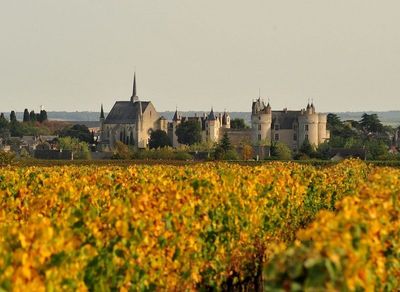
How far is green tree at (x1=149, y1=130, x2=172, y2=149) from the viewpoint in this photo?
160125 millimetres

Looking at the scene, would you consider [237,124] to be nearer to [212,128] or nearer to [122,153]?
[212,128]

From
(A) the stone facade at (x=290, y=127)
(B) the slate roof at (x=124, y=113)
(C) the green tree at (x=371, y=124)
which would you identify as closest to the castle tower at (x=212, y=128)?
(A) the stone facade at (x=290, y=127)

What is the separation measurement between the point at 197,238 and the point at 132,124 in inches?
6374

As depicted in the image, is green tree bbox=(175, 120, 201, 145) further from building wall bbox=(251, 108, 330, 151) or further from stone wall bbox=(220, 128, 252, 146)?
building wall bbox=(251, 108, 330, 151)

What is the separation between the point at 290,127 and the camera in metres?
149

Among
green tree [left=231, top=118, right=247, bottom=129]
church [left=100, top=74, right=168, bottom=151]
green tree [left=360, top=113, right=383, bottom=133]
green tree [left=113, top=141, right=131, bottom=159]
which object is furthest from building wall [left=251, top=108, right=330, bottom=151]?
green tree [left=231, top=118, right=247, bottom=129]

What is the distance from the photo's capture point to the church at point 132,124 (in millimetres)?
172875

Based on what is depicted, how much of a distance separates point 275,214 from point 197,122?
144 metres

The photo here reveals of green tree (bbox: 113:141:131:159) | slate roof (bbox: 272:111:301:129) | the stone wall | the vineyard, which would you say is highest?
slate roof (bbox: 272:111:301:129)

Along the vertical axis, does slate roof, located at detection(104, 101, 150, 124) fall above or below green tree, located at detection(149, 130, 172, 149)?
above

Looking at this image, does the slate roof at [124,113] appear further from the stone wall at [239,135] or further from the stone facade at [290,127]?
the stone facade at [290,127]

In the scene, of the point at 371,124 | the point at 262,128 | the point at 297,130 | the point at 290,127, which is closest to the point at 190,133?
the point at 262,128

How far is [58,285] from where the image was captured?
8.47 metres

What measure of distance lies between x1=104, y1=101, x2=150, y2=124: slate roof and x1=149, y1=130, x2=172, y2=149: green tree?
1179 cm
